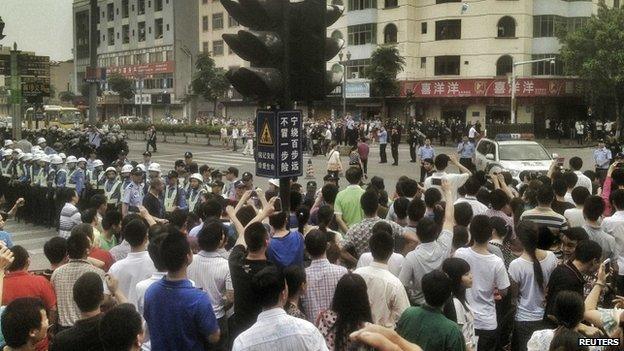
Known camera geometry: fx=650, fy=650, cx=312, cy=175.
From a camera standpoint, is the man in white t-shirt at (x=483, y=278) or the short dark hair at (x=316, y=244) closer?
the short dark hair at (x=316, y=244)

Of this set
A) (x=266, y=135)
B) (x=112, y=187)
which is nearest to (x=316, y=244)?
(x=266, y=135)

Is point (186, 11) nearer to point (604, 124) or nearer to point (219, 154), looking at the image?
point (219, 154)

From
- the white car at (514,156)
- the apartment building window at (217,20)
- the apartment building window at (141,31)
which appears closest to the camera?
the white car at (514,156)

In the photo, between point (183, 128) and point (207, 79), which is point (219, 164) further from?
point (207, 79)

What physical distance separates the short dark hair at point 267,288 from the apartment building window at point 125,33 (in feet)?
262

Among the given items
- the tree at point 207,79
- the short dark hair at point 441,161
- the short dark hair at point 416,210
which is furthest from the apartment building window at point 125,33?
the short dark hair at point 416,210

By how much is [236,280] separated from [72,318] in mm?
1477

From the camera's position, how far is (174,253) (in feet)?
14.2

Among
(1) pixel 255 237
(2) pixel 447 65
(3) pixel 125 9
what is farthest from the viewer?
(3) pixel 125 9

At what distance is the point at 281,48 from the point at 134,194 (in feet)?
24.1

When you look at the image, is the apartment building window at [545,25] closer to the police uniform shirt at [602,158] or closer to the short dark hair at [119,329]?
the police uniform shirt at [602,158]

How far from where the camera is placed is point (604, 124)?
42031mm

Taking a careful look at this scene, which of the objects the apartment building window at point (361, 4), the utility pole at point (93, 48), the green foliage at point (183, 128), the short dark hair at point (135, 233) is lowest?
the short dark hair at point (135, 233)

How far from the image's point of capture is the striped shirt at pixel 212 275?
18.2 ft
